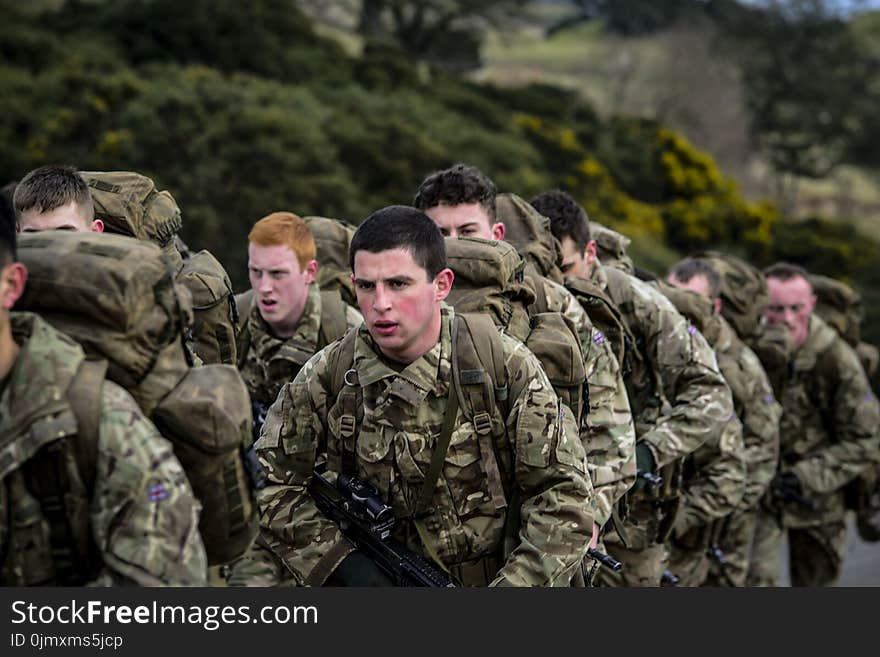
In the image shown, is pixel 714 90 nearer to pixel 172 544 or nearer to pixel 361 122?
pixel 361 122

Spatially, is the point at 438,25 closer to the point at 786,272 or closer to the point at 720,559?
the point at 786,272

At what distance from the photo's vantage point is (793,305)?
8.73 m

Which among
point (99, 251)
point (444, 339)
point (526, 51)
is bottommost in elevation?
point (526, 51)

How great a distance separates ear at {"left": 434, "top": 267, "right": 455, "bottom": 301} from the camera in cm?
407

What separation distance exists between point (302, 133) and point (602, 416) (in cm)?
1183

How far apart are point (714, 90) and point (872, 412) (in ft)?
84.4

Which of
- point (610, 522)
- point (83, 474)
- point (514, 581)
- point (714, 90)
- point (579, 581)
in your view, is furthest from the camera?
point (714, 90)

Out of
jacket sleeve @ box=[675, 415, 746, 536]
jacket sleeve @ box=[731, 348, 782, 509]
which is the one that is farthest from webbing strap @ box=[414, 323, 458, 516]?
jacket sleeve @ box=[731, 348, 782, 509]

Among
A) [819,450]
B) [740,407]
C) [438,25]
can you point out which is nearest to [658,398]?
[740,407]

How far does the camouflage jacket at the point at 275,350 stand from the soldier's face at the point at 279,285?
0.18 feet

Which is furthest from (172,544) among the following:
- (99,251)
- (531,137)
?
(531,137)

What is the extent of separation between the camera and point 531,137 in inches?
955

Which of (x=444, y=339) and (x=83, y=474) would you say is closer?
(x=83, y=474)

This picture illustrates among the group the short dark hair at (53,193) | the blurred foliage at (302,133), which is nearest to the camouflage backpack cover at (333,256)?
the short dark hair at (53,193)
